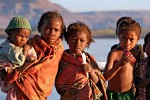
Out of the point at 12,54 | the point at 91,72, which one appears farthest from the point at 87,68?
the point at 12,54

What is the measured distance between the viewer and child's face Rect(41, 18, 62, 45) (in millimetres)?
3840

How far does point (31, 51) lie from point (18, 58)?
0.15 m

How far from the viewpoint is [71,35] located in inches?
156

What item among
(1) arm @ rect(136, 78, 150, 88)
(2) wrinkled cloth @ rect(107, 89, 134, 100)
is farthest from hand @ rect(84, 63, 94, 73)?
(1) arm @ rect(136, 78, 150, 88)

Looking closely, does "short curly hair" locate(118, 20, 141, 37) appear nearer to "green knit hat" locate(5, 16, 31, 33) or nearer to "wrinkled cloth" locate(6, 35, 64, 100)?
"wrinkled cloth" locate(6, 35, 64, 100)

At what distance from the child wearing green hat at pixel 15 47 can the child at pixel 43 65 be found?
6 centimetres

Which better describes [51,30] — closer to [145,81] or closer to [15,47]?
[15,47]

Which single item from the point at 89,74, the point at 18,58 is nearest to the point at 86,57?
the point at 89,74

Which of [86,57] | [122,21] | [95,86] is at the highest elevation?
[122,21]

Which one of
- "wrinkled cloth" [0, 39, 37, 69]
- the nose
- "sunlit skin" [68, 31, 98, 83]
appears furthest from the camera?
"sunlit skin" [68, 31, 98, 83]

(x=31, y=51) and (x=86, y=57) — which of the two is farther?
(x=86, y=57)

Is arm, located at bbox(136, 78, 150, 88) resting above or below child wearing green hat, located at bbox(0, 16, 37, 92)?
below

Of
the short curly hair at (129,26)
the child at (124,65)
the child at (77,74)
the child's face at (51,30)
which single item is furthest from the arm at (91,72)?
the short curly hair at (129,26)

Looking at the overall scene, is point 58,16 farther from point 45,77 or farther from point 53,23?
point 45,77
